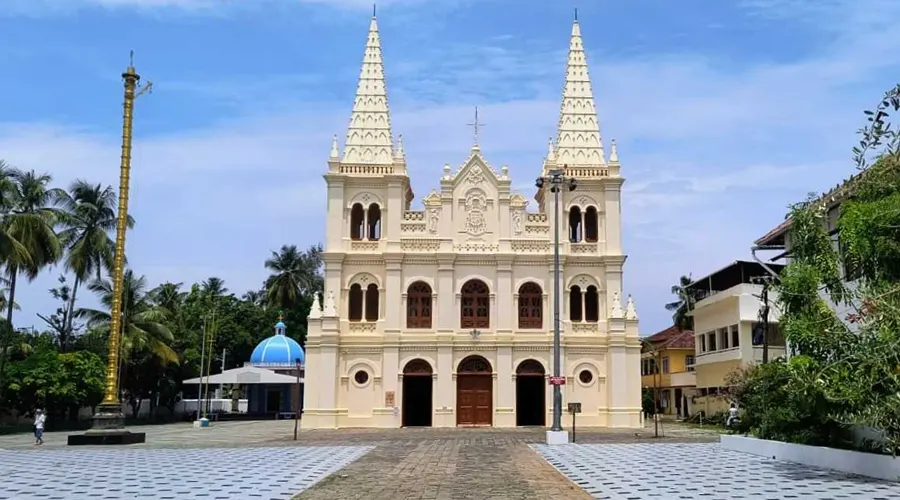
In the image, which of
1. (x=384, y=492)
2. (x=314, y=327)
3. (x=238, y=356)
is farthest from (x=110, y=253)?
(x=384, y=492)

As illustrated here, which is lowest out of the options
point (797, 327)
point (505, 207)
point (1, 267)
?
point (797, 327)

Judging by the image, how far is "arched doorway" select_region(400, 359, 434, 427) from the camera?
4100 cm

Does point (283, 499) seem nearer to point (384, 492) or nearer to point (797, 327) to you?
point (384, 492)

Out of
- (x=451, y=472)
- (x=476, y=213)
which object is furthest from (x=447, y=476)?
(x=476, y=213)

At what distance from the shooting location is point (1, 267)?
37250mm

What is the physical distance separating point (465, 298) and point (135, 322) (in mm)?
19829

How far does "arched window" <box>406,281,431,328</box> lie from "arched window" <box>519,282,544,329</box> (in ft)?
15.0

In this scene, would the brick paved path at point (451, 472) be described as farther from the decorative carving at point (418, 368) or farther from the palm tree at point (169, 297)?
the palm tree at point (169, 297)

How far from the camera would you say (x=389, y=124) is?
144 feet

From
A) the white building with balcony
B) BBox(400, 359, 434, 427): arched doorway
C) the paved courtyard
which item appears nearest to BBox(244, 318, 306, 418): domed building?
BBox(400, 359, 434, 427): arched doorway

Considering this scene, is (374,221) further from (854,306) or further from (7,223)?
(854,306)

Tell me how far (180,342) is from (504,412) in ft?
82.5

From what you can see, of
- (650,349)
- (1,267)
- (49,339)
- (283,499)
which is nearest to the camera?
(283,499)

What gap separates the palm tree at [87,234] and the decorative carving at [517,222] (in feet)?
68.5
